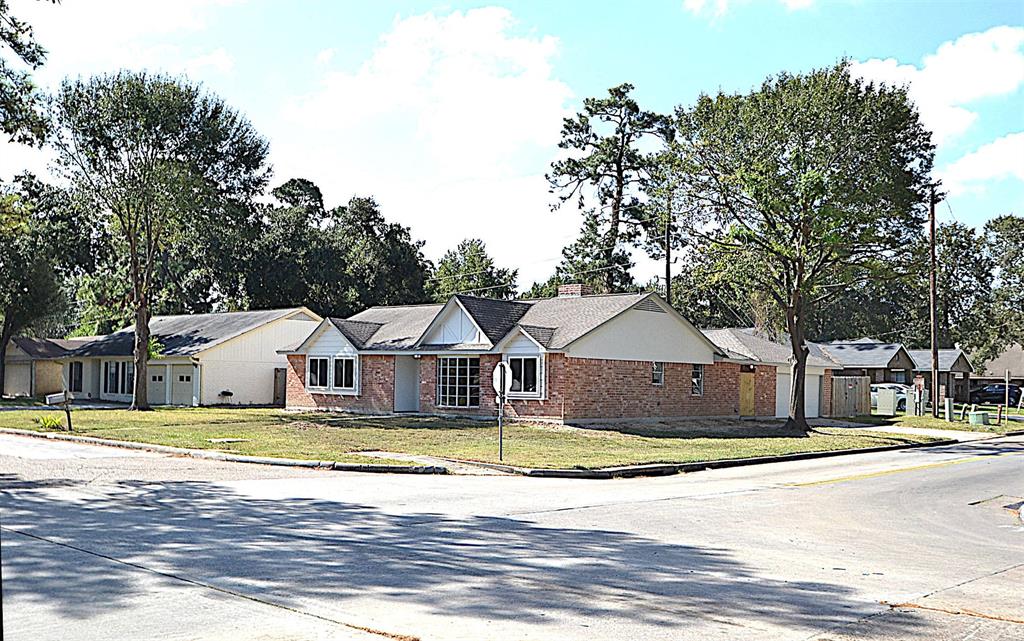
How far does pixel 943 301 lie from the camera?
83125 millimetres

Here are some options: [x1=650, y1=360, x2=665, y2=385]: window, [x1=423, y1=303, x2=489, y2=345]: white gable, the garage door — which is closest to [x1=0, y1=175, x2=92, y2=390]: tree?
the garage door

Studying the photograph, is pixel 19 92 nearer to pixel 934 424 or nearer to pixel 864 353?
pixel 934 424

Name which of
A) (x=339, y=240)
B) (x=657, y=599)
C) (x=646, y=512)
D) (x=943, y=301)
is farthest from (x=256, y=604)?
(x=943, y=301)

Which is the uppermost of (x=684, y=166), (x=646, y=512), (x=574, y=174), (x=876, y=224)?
(x=574, y=174)

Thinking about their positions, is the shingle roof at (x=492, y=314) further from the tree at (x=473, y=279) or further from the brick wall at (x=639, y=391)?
the tree at (x=473, y=279)

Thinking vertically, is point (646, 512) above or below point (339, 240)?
below

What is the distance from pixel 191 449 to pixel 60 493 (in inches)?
318

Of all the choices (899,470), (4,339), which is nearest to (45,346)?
(4,339)

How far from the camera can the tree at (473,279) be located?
76194 mm

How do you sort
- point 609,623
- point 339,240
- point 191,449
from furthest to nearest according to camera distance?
point 339,240 < point 191,449 < point 609,623

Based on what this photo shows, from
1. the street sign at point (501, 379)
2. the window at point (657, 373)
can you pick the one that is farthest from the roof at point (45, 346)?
the street sign at point (501, 379)

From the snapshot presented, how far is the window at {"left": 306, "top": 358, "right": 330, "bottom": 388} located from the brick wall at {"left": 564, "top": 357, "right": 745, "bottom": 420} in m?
12.6

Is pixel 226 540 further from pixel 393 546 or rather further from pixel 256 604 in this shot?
pixel 256 604

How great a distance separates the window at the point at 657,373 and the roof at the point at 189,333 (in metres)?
19.8
